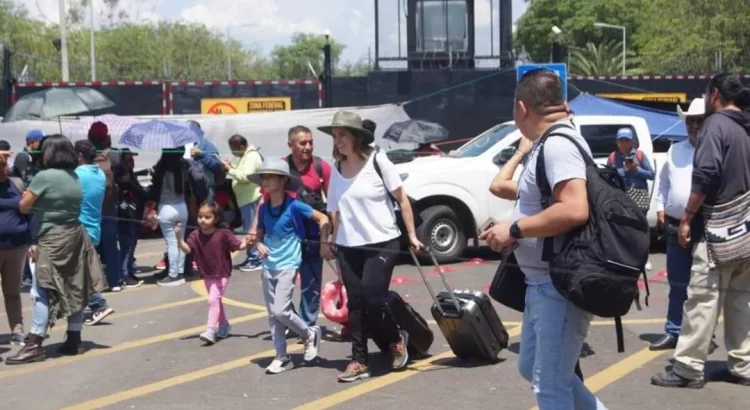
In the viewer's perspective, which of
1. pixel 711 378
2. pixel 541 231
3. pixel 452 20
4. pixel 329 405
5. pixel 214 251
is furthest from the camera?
pixel 452 20

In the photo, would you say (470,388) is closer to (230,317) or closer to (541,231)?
(541,231)

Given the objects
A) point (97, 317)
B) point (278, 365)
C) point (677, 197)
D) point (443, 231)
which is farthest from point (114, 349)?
point (443, 231)

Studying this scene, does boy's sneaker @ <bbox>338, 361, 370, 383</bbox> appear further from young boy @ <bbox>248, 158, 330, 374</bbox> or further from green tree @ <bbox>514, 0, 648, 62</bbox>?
green tree @ <bbox>514, 0, 648, 62</bbox>

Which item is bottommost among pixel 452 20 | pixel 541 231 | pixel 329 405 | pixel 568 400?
pixel 329 405

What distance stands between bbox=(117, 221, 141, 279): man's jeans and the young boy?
4612mm

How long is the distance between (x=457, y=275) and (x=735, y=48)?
30.7 metres

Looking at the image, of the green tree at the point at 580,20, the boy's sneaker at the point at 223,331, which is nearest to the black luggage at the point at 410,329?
the boy's sneaker at the point at 223,331

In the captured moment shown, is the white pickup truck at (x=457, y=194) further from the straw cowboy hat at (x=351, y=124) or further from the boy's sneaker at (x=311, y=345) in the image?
the straw cowboy hat at (x=351, y=124)

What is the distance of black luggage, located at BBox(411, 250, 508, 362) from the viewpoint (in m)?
7.70

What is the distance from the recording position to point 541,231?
15.4 ft

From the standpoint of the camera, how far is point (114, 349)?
8.95 meters

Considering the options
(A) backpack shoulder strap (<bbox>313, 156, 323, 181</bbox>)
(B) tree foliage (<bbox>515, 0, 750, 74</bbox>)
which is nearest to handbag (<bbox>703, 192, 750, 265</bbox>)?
(A) backpack shoulder strap (<bbox>313, 156, 323, 181</bbox>)

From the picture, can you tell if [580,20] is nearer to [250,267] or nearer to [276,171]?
[250,267]

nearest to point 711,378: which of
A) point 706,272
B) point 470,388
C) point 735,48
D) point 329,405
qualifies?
point 706,272
